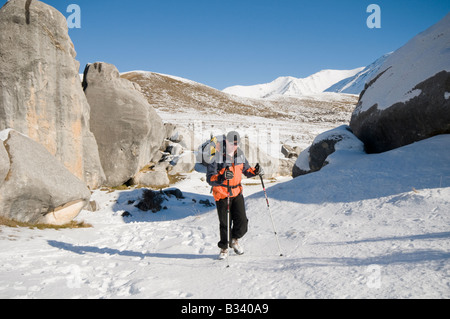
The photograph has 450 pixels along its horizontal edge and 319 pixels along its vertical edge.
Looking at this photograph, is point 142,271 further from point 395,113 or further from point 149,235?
point 395,113

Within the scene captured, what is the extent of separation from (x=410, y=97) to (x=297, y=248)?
7.72m

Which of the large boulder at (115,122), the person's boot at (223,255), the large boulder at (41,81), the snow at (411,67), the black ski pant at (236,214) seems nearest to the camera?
the person's boot at (223,255)

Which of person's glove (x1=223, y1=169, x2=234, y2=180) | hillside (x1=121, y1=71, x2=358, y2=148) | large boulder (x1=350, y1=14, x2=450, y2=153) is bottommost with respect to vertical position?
person's glove (x1=223, y1=169, x2=234, y2=180)

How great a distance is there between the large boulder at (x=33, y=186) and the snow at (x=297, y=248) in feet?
2.90

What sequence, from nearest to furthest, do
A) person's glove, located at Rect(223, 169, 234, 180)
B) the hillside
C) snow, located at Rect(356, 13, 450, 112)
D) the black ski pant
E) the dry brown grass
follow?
1. person's glove, located at Rect(223, 169, 234, 180)
2. the black ski pant
3. snow, located at Rect(356, 13, 450, 112)
4. the hillside
5. the dry brown grass

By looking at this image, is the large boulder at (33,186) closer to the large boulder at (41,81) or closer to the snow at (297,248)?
the snow at (297,248)

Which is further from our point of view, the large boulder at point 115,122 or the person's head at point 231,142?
the large boulder at point 115,122

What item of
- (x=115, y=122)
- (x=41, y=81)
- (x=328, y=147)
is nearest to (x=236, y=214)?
(x=328, y=147)

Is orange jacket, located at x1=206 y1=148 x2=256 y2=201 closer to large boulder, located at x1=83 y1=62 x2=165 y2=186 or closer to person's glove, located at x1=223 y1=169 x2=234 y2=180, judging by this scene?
person's glove, located at x1=223 y1=169 x2=234 y2=180

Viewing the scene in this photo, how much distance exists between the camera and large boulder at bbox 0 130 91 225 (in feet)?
25.3

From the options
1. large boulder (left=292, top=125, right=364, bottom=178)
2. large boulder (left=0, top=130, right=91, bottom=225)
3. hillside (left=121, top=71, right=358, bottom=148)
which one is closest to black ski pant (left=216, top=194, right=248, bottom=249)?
large boulder (left=0, top=130, right=91, bottom=225)

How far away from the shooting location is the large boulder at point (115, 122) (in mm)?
16500

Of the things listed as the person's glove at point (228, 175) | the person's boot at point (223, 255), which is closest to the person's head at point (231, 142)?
the person's glove at point (228, 175)

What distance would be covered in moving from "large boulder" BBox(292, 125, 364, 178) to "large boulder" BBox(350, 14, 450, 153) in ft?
2.01
